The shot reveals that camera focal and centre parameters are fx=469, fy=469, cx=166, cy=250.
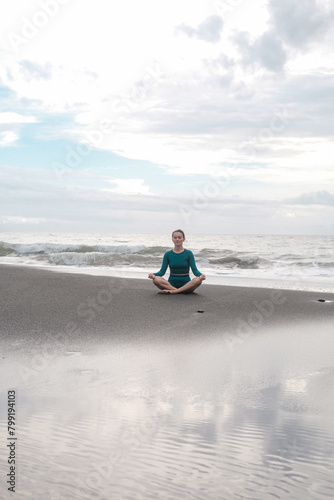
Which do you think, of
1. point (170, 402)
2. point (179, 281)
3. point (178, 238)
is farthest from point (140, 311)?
point (170, 402)

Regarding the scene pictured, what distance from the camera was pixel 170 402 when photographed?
3.30m

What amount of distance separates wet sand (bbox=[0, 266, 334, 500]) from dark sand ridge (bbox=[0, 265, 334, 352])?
42 millimetres

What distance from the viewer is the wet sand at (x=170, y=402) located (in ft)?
7.11

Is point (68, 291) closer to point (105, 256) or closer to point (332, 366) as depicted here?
point (332, 366)

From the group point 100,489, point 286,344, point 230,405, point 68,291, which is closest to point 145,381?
point 230,405

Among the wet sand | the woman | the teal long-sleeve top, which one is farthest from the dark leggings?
the wet sand

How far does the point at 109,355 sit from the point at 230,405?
184cm

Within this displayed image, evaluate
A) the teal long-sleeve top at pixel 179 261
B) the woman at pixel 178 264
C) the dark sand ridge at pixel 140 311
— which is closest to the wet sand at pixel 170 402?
the dark sand ridge at pixel 140 311

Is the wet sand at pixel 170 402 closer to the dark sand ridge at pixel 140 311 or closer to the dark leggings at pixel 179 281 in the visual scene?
the dark sand ridge at pixel 140 311

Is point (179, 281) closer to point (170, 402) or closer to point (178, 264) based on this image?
point (178, 264)

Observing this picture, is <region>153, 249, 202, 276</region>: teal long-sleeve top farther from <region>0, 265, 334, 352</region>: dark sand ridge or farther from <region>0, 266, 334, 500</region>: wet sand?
<region>0, 266, 334, 500</region>: wet sand

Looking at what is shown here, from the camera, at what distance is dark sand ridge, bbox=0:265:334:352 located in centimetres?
597

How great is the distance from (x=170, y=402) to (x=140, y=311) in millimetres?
4216

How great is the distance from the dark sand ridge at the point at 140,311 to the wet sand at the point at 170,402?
42 millimetres
